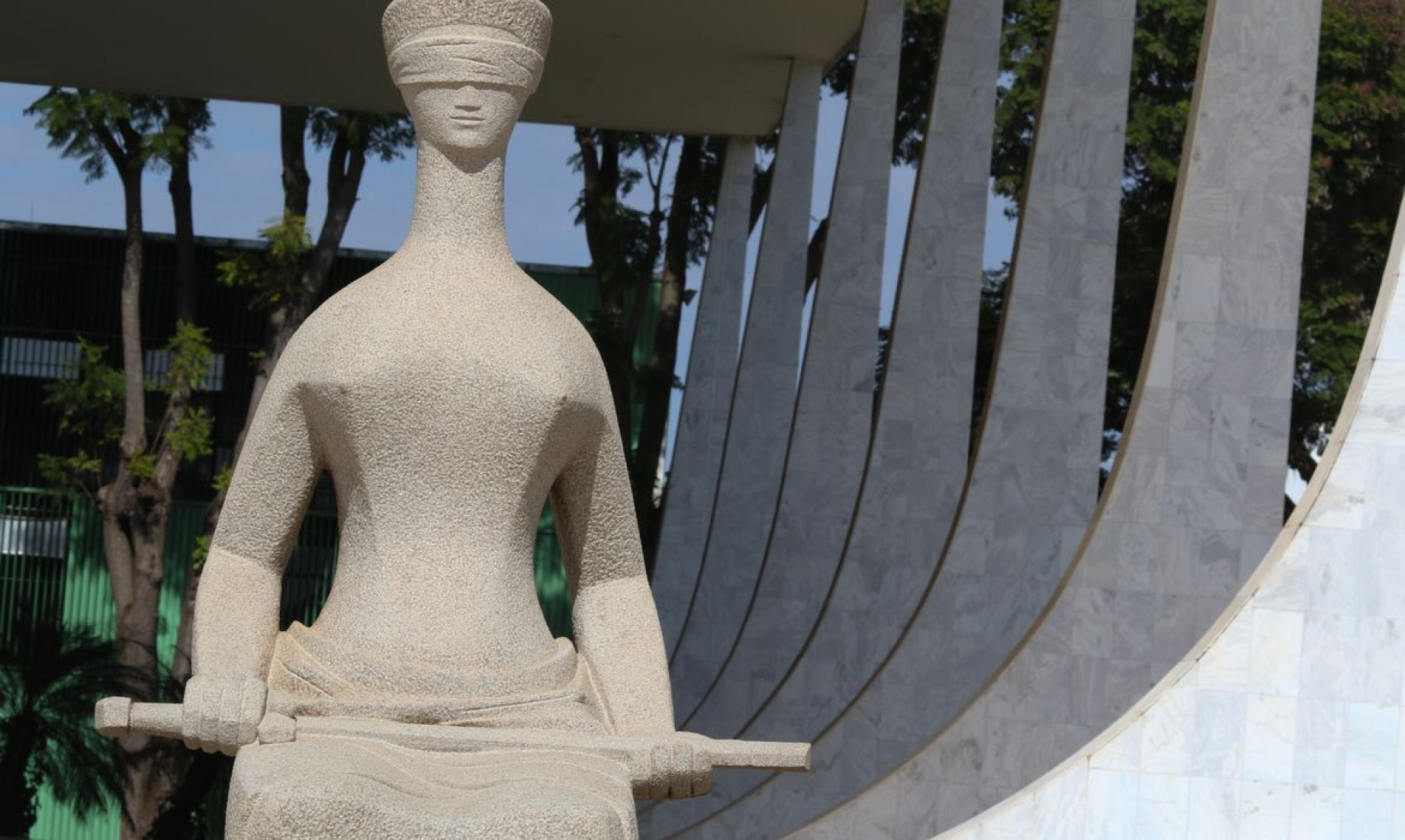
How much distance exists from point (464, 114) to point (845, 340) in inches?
523

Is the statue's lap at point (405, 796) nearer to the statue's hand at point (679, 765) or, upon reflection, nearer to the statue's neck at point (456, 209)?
the statue's hand at point (679, 765)

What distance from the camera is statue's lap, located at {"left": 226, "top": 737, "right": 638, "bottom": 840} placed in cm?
493

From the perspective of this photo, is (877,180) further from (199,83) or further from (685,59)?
(199,83)

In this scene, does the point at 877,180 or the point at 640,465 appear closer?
the point at 877,180

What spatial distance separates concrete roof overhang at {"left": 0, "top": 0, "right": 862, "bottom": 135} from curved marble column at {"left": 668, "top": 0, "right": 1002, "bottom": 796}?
4295mm

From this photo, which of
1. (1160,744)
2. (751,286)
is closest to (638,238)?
(751,286)

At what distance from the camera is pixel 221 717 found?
17.4 ft

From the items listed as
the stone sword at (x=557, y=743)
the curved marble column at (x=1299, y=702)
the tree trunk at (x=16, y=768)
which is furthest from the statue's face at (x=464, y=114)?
the tree trunk at (x=16, y=768)

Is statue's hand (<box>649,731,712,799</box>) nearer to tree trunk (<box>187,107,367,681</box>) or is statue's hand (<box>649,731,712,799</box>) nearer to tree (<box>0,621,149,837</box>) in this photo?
tree (<box>0,621,149,837</box>)

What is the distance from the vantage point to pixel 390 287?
5934mm

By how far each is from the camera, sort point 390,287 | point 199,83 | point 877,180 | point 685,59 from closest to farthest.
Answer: point 390,287
point 877,180
point 685,59
point 199,83

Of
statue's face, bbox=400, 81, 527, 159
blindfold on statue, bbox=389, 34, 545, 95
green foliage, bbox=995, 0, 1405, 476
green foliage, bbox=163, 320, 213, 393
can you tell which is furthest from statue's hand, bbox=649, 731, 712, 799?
green foliage, bbox=163, 320, 213, 393

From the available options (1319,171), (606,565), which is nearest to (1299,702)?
(606,565)

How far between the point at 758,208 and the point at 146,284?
291 inches
